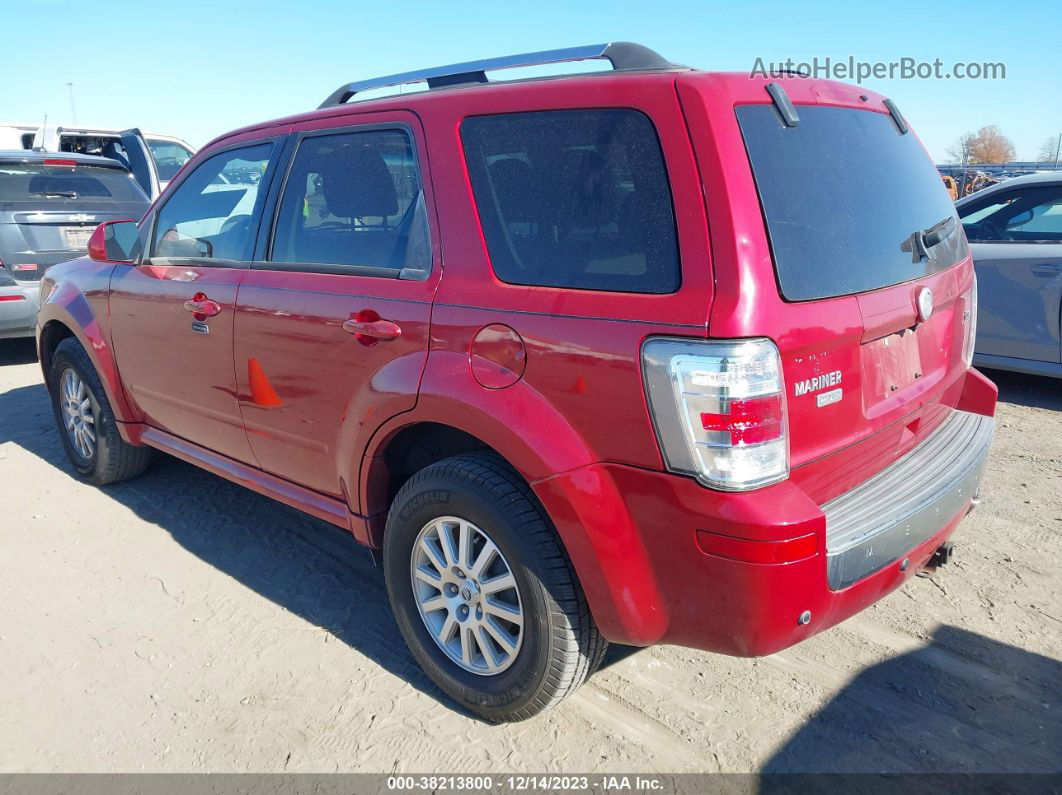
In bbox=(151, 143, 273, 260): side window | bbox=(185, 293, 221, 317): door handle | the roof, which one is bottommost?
bbox=(185, 293, 221, 317): door handle

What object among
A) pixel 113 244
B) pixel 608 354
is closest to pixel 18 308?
pixel 113 244

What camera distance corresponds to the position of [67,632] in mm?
3189

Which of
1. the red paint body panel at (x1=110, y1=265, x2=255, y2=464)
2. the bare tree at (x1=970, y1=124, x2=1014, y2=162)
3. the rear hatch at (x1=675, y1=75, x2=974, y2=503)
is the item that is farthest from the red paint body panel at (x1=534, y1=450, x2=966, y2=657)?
the bare tree at (x1=970, y1=124, x2=1014, y2=162)

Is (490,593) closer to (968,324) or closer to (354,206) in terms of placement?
A: (354,206)

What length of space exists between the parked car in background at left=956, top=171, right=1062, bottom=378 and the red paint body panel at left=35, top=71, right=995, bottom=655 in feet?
10.3

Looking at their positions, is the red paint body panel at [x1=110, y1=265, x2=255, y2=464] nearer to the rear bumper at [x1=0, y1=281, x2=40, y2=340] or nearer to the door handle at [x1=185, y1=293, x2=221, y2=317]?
the door handle at [x1=185, y1=293, x2=221, y2=317]

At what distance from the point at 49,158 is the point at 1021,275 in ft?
26.8

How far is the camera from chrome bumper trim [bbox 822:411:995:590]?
84.6 inches

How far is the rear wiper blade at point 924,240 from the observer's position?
101 inches

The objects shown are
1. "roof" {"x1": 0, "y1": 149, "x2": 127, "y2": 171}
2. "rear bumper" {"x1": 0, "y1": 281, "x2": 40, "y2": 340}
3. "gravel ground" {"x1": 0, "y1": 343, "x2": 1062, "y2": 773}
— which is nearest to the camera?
"gravel ground" {"x1": 0, "y1": 343, "x2": 1062, "y2": 773}

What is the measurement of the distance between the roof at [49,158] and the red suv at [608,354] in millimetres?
5347

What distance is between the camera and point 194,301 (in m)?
3.45

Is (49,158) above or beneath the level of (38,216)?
above

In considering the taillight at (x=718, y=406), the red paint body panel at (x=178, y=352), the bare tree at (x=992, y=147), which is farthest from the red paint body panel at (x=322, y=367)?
the bare tree at (x=992, y=147)
